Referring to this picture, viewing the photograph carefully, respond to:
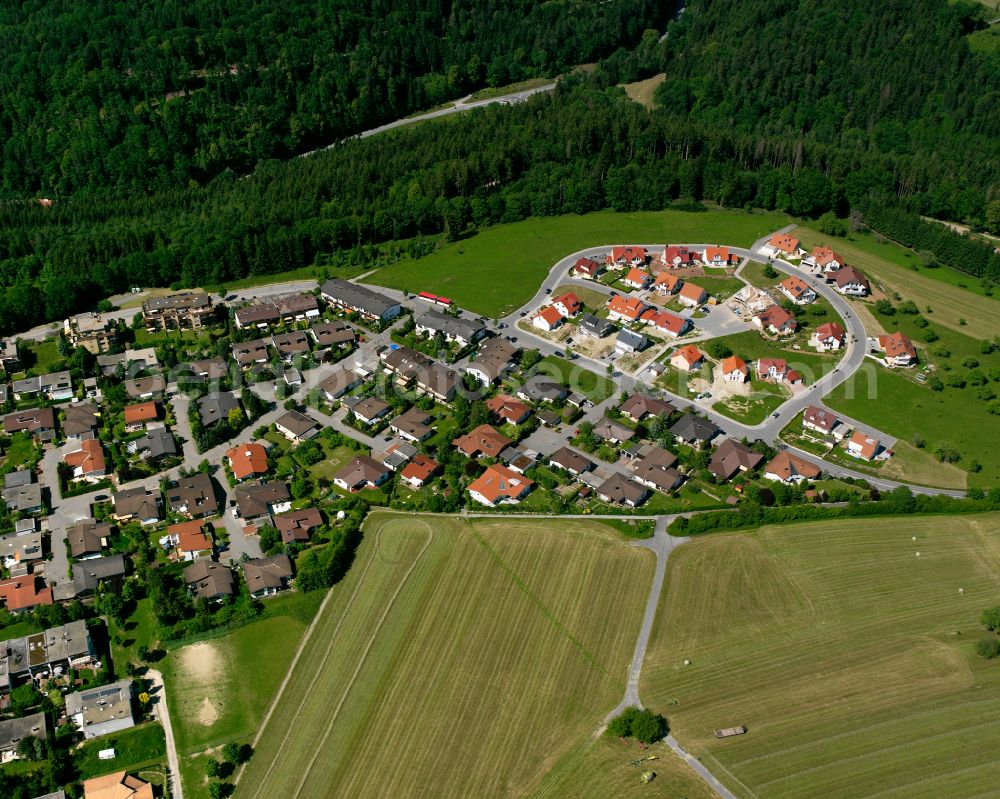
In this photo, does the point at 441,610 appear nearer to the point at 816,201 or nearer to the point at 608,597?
the point at 608,597

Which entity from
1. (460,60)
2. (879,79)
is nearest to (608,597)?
(879,79)

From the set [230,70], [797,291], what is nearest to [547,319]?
[797,291]

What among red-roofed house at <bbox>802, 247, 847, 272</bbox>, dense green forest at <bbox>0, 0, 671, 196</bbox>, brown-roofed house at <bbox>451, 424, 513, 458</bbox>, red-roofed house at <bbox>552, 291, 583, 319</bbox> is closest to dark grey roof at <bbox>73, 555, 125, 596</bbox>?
brown-roofed house at <bbox>451, 424, 513, 458</bbox>

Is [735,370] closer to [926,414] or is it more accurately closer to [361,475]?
[926,414]

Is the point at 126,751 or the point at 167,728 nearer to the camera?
the point at 126,751

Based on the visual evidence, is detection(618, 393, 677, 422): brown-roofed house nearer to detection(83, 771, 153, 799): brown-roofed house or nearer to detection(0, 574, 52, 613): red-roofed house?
detection(83, 771, 153, 799): brown-roofed house
